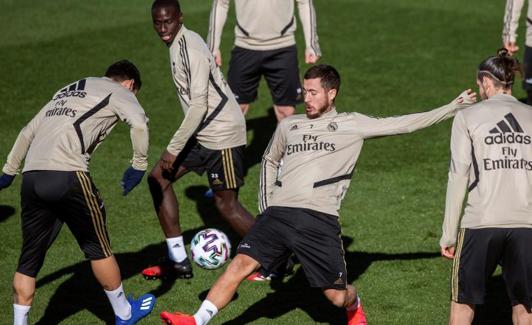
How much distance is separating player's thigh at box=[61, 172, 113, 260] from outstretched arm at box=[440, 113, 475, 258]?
2.77 metres

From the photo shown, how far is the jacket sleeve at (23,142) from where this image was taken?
831 cm

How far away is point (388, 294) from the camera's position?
9.32 meters

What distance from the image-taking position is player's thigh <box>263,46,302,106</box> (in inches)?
496

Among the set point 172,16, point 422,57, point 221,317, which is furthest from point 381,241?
point 422,57

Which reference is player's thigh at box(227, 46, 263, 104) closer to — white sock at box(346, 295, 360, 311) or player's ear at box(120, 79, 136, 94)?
player's ear at box(120, 79, 136, 94)

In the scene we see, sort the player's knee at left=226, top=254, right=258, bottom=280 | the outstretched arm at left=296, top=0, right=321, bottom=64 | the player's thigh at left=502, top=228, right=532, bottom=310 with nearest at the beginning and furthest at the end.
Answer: the player's thigh at left=502, top=228, right=532, bottom=310
the player's knee at left=226, top=254, right=258, bottom=280
the outstretched arm at left=296, top=0, right=321, bottom=64

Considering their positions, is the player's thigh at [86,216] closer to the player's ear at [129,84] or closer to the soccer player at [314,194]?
the player's ear at [129,84]

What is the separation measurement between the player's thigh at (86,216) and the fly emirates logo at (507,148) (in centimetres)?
309

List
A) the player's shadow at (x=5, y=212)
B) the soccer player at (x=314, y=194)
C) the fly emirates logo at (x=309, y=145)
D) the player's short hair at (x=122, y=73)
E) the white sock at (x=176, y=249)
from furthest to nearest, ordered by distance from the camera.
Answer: the player's shadow at (x=5, y=212)
the white sock at (x=176, y=249)
the player's short hair at (x=122, y=73)
the fly emirates logo at (x=309, y=145)
the soccer player at (x=314, y=194)

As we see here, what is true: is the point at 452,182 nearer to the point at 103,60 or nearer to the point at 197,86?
the point at 197,86

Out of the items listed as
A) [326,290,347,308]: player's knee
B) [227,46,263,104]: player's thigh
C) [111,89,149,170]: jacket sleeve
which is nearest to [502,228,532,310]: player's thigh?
[326,290,347,308]: player's knee

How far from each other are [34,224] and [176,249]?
1919 millimetres

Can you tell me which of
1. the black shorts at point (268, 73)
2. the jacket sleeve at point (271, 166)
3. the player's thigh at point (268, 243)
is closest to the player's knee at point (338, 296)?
the player's thigh at point (268, 243)

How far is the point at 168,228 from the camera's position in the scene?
32.2ft
